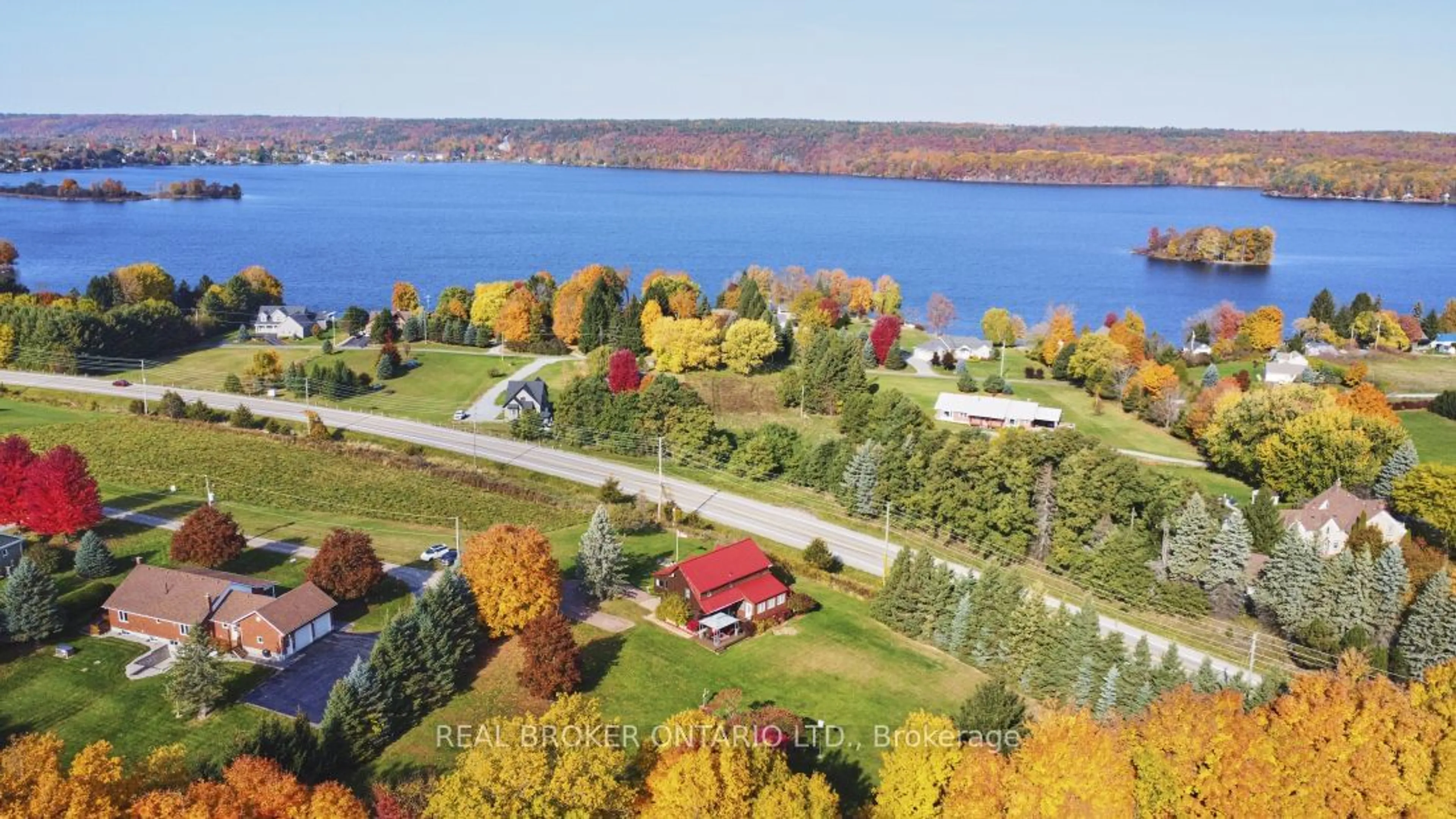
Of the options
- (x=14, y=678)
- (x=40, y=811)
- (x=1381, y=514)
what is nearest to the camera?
(x=40, y=811)

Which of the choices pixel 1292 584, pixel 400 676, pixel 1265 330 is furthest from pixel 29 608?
pixel 1265 330

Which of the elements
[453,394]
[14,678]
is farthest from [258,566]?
[453,394]

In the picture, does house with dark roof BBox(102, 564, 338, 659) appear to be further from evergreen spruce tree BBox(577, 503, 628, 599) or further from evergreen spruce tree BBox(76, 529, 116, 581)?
evergreen spruce tree BBox(577, 503, 628, 599)

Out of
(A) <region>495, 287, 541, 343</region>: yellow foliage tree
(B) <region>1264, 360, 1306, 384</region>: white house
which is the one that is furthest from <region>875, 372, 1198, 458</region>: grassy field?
(A) <region>495, 287, 541, 343</region>: yellow foliage tree

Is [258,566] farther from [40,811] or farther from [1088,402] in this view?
[1088,402]

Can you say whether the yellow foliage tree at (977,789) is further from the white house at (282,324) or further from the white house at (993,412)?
the white house at (282,324)

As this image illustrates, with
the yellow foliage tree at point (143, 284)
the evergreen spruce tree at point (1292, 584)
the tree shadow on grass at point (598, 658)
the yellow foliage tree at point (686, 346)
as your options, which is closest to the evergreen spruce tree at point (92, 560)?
the tree shadow on grass at point (598, 658)
